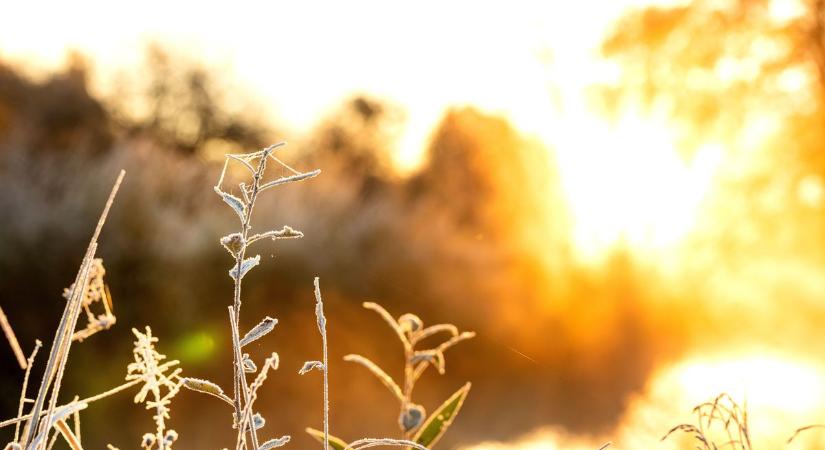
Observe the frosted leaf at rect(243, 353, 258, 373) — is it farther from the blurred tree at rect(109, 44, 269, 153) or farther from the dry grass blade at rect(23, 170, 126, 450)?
the blurred tree at rect(109, 44, 269, 153)

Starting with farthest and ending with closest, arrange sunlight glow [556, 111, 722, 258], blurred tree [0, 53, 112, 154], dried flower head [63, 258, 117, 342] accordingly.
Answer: sunlight glow [556, 111, 722, 258] < blurred tree [0, 53, 112, 154] < dried flower head [63, 258, 117, 342]

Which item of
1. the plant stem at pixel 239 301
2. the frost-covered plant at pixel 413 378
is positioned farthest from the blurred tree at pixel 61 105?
the plant stem at pixel 239 301

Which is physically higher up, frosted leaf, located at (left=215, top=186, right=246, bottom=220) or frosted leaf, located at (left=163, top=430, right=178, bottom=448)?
frosted leaf, located at (left=215, top=186, right=246, bottom=220)

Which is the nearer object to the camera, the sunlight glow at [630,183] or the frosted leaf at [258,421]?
the frosted leaf at [258,421]

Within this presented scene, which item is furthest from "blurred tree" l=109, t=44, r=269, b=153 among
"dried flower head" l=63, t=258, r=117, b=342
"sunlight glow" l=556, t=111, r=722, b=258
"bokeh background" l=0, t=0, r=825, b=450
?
"dried flower head" l=63, t=258, r=117, b=342

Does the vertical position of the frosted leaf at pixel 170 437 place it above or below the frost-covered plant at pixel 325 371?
below

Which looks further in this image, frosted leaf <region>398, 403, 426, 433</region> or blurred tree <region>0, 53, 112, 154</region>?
blurred tree <region>0, 53, 112, 154</region>

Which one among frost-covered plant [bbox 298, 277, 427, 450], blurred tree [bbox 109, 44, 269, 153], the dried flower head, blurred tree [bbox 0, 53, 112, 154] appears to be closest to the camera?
frost-covered plant [bbox 298, 277, 427, 450]

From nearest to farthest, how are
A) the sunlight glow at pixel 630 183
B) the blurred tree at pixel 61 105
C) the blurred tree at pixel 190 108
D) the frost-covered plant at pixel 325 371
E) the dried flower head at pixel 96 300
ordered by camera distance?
1. the frost-covered plant at pixel 325 371
2. the dried flower head at pixel 96 300
3. the blurred tree at pixel 61 105
4. the sunlight glow at pixel 630 183
5. the blurred tree at pixel 190 108

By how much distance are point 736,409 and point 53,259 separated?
451 cm

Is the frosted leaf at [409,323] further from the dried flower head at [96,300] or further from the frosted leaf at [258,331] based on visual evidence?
the dried flower head at [96,300]

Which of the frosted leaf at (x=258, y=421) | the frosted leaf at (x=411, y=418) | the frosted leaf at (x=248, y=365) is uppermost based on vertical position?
the frosted leaf at (x=411, y=418)

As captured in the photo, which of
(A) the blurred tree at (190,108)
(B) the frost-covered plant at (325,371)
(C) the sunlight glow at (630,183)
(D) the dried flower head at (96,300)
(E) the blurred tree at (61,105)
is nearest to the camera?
(B) the frost-covered plant at (325,371)

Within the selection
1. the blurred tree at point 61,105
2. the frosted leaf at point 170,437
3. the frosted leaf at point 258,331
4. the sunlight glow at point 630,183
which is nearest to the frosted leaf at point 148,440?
the frosted leaf at point 170,437
